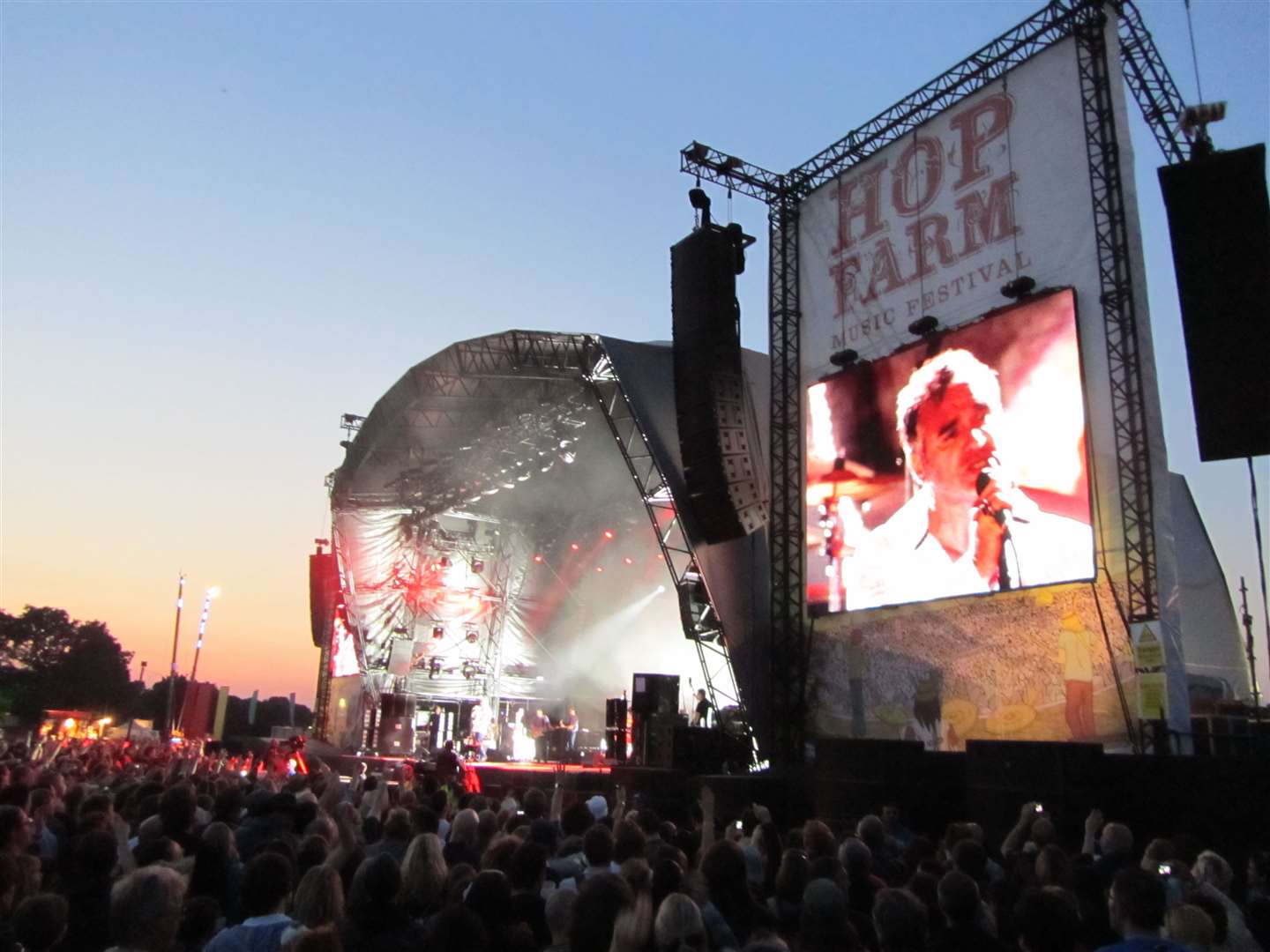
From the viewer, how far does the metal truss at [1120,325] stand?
12234 millimetres

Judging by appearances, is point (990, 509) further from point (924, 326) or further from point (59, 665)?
point (59, 665)

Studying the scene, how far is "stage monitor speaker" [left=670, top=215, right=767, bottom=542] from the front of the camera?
15852 millimetres

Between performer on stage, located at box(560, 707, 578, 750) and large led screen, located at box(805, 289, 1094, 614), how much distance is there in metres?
9.18

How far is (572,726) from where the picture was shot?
2527 cm

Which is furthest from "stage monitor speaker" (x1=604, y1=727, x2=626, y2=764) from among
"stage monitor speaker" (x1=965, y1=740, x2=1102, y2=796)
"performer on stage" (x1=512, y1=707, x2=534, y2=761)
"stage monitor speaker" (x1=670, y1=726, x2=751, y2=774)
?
"stage monitor speaker" (x1=965, y1=740, x2=1102, y2=796)

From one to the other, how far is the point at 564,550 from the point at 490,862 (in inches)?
929

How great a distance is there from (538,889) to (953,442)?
1276 centimetres

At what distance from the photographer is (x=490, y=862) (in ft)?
13.2

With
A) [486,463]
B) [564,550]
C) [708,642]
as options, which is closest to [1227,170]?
[708,642]

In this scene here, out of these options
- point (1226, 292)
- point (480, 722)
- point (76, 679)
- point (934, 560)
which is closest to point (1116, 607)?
point (934, 560)

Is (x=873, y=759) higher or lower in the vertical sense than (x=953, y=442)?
lower

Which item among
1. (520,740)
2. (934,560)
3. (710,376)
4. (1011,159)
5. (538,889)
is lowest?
(520,740)

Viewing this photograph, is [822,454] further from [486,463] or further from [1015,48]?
[486,463]

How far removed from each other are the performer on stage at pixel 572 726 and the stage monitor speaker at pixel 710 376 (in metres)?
8.65
